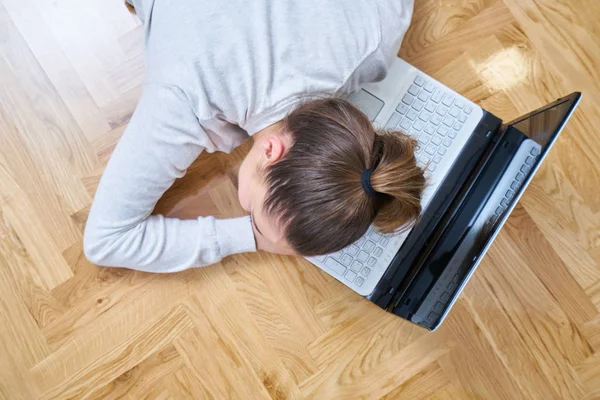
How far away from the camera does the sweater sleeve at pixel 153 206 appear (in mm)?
557

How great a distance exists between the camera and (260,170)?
52cm

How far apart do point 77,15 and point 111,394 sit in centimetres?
63

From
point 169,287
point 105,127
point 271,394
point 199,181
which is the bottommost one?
point 271,394

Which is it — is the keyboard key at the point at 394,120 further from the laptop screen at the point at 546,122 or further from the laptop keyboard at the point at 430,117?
the laptop screen at the point at 546,122

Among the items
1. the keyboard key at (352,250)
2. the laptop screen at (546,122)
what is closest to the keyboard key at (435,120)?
the laptop screen at (546,122)

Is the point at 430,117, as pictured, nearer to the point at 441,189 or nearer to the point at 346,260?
the point at 441,189

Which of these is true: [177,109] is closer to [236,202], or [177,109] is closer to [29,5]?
[236,202]

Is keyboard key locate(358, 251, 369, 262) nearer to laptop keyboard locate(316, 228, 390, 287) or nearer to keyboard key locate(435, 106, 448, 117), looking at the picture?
laptop keyboard locate(316, 228, 390, 287)

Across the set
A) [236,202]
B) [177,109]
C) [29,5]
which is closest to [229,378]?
[236,202]

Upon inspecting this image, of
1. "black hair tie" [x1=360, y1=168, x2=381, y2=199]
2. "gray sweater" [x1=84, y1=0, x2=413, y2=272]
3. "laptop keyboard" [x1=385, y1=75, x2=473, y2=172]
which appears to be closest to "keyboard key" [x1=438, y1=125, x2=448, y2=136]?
"laptop keyboard" [x1=385, y1=75, x2=473, y2=172]

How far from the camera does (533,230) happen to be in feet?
2.48

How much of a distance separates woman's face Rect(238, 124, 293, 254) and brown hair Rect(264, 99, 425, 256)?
0.04 feet

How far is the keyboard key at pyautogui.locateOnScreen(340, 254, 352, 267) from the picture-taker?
0.65 metres

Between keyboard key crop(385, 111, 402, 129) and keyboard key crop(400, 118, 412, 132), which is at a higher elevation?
keyboard key crop(385, 111, 402, 129)
